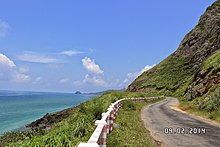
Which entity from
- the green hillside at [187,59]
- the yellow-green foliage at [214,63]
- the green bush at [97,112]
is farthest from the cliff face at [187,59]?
the green bush at [97,112]

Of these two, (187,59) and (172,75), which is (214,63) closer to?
(172,75)

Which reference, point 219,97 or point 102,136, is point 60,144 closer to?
point 102,136

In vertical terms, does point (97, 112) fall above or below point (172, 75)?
below

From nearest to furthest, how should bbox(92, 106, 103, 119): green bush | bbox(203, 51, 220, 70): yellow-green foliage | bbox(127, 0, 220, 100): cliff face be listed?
1. bbox(92, 106, 103, 119): green bush
2. bbox(203, 51, 220, 70): yellow-green foliage
3. bbox(127, 0, 220, 100): cliff face

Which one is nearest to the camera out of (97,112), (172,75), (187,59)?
(97,112)

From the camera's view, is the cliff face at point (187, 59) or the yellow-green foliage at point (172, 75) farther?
the cliff face at point (187, 59)

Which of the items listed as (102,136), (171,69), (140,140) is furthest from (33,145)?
(171,69)

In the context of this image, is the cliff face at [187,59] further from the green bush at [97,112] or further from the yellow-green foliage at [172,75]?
the green bush at [97,112]

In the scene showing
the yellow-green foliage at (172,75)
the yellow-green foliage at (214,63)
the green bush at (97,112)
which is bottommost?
the green bush at (97,112)

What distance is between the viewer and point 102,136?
8.19 meters

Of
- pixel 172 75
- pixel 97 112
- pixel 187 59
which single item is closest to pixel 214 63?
pixel 97 112

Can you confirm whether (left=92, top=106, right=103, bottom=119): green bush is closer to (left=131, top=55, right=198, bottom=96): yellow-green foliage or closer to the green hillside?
(left=131, top=55, right=198, bottom=96): yellow-green foliage

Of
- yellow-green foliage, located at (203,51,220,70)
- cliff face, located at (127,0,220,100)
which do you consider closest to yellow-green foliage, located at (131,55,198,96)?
cliff face, located at (127,0,220,100)

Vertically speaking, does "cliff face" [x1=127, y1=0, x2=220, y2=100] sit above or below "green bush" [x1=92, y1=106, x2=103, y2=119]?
above
